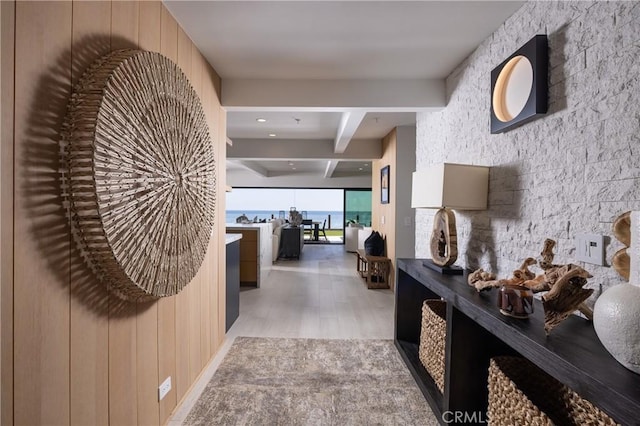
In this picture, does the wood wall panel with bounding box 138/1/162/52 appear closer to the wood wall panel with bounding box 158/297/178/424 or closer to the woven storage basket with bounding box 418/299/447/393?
the wood wall panel with bounding box 158/297/178/424

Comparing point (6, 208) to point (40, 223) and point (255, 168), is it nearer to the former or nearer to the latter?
point (40, 223)

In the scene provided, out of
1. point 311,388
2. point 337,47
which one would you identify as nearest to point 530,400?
point 311,388

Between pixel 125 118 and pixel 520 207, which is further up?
pixel 125 118

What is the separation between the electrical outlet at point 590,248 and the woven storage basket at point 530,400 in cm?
53

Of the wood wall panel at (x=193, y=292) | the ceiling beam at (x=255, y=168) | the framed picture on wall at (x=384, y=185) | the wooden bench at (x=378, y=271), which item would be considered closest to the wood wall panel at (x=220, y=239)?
the wood wall panel at (x=193, y=292)

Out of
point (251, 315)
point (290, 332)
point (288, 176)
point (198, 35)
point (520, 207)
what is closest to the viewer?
point (520, 207)

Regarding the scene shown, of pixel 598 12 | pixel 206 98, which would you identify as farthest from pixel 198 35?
pixel 598 12

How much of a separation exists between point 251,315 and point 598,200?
3.37 m

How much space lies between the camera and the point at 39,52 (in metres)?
1.04

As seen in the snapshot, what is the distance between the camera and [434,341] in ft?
7.15

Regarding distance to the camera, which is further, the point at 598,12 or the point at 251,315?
the point at 251,315

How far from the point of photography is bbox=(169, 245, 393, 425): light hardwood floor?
3.20m

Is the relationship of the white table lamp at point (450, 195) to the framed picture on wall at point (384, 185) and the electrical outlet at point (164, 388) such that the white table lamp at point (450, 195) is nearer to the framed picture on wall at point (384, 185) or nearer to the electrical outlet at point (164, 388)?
the electrical outlet at point (164, 388)

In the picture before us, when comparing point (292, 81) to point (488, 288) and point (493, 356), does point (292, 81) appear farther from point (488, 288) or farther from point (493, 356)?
point (493, 356)
